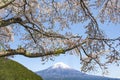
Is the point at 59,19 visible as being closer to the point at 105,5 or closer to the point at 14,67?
the point at 105,5

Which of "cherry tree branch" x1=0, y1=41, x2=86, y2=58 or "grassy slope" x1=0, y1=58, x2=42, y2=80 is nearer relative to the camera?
"cherry tree branch" x1=0, y1=41, x2=86, y2=58

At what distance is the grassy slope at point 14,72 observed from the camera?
18.4m

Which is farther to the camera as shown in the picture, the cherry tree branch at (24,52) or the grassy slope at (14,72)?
the grassy slope at (14,72)

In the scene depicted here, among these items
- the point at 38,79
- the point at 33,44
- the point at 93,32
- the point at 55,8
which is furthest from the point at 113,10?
the point at 38,79

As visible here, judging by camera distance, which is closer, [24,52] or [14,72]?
[24,52]

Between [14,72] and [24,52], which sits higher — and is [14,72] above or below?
below

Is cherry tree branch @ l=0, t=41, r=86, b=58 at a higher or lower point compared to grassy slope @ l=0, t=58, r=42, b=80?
higher

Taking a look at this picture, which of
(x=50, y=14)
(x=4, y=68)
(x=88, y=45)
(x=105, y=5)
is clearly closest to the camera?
(x=88, y=45)

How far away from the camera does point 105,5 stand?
52.1ft

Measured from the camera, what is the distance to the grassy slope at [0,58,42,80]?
1841 centimetres

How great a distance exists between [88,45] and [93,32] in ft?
2.82

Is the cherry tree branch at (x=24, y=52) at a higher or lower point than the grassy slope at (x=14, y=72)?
higher

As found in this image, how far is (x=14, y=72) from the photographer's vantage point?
18859mm

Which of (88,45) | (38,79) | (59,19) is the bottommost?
(38,79)
